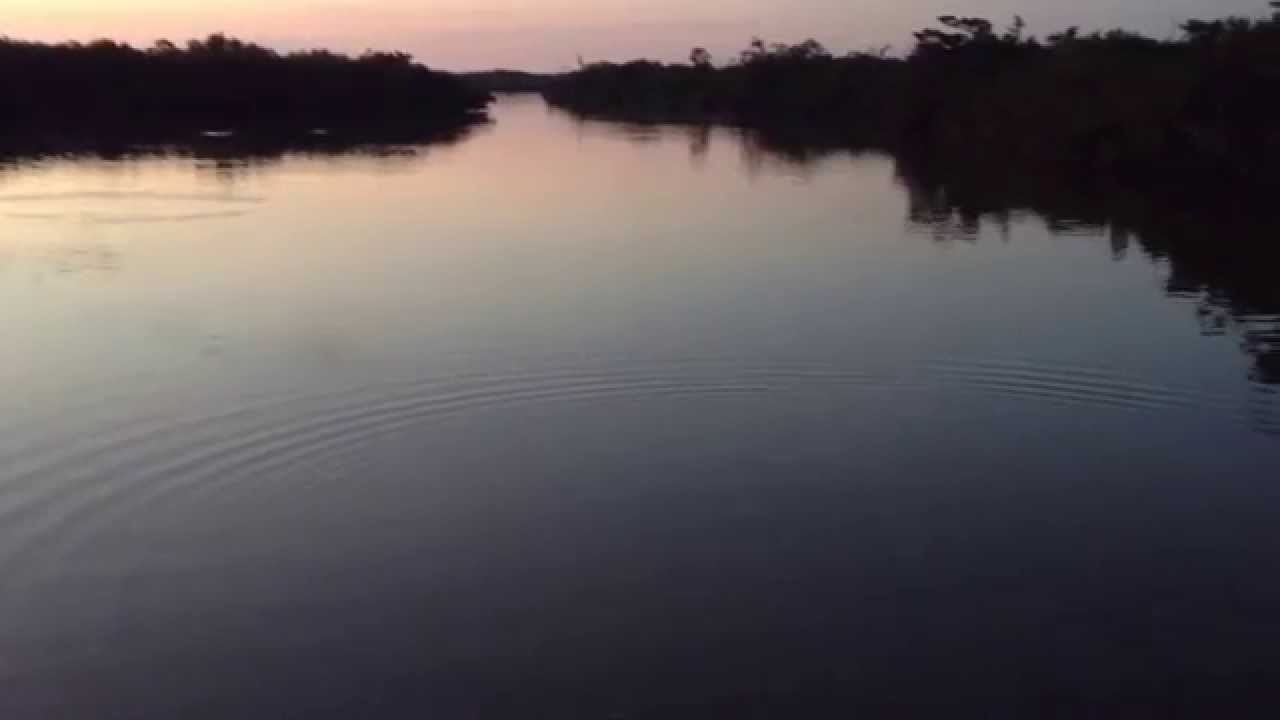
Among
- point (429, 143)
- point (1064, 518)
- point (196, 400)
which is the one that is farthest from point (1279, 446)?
point (429, 143)

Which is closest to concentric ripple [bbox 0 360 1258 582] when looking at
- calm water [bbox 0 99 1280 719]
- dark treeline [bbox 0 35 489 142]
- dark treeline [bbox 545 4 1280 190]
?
calm water [bbox 0 99 1280 719]

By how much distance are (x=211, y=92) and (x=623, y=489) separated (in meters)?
39.4

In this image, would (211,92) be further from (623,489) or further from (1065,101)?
(623,489)

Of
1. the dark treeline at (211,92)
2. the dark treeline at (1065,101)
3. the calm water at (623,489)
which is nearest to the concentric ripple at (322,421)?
the calm water at (623,489)

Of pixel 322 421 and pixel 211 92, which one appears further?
pixel 211 92

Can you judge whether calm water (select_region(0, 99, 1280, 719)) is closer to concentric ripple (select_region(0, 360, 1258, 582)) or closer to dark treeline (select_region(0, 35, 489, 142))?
concentric ripple (select_region(0, 360, 1258, 582))

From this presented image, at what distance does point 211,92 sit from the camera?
44.1 m

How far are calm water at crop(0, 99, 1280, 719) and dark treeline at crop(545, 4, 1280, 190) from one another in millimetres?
11238

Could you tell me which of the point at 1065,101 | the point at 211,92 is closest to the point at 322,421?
the point at 1065,101

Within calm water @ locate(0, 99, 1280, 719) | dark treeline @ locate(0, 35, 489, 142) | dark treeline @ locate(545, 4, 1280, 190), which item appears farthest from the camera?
dark treeline @ locate(0, 35, 489, 142)

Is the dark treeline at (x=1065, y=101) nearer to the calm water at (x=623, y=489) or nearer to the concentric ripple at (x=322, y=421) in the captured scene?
the calm water at (x=623, y=489)

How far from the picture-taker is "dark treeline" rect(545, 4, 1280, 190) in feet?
79.7

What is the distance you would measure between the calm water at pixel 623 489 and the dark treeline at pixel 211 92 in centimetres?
2641

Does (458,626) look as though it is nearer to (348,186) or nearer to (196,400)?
(196,400)
